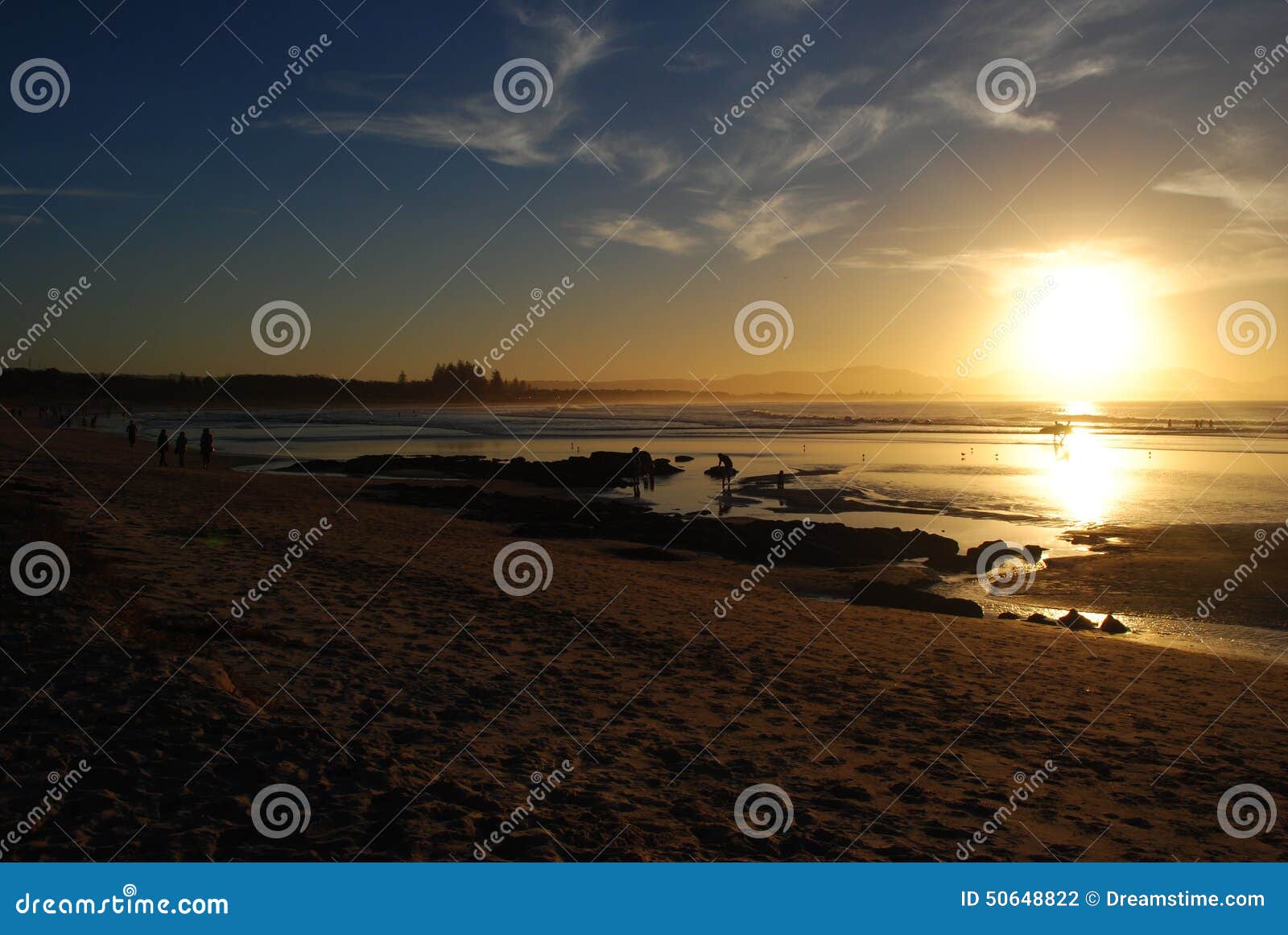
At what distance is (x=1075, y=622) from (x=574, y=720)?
Result: 10.4 m

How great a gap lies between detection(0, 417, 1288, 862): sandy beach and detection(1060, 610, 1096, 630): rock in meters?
0.62

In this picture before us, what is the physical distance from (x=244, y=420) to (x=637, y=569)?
101453 millimetres

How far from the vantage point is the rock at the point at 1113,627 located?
1372cm

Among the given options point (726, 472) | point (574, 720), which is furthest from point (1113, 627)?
point (726, 472)

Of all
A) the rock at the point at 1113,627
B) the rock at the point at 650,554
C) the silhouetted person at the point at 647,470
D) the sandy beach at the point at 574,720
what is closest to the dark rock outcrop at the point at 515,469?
the silhouetted person at the point at 647,470

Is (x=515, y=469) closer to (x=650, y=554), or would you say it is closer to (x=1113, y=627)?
(x=650, y=554)

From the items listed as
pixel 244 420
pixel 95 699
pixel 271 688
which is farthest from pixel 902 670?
pixel 244 420

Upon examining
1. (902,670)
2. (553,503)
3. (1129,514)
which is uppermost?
(1129,514)

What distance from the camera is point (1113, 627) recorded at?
13.8 metres

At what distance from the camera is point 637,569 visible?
17234 millimetres

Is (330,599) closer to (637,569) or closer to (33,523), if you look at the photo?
(33,523)

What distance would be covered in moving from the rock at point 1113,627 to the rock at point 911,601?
1.95 m

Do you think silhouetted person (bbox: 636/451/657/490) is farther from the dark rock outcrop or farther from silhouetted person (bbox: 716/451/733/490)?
silhouetted person (bbox: 716/451/733/490)

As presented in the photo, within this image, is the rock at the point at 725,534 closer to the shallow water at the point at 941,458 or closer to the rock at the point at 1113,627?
the shallow water at the point at 941,458
